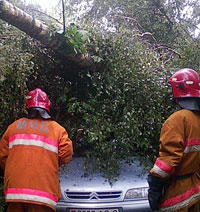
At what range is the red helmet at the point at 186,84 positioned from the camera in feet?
9.82

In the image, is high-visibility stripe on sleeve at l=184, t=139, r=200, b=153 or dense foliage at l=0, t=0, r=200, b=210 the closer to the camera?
high-visibility stripe on sleeve at l=184, t=139, r=200, b=153

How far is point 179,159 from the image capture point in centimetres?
270

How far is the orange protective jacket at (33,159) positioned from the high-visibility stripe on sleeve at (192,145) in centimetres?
121

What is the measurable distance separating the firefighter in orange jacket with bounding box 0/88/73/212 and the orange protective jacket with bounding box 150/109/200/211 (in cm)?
102

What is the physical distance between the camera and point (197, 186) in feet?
9.66

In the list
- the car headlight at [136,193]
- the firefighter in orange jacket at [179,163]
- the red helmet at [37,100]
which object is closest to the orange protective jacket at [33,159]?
the red helmet at [37,100]

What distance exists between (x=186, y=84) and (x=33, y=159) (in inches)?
66.7

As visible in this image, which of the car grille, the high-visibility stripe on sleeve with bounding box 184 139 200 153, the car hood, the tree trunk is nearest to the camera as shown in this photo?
the high-visibility stripe on sleeve with bounding box 184 139 200 153

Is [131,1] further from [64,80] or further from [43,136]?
[43,136]

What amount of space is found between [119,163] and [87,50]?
→ 1.58 m

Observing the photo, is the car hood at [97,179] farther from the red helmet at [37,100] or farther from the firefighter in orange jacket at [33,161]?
the red helmet at [37,100]

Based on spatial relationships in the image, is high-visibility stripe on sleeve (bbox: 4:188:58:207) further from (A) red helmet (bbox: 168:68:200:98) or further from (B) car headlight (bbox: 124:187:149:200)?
(A) red helmet (bbox: 168:68:200:98)

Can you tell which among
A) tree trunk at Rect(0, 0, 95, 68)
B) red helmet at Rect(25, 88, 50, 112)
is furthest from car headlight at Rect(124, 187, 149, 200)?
tree trunk at Rect(0, 0, 95, 68)

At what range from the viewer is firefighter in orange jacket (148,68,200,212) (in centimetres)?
270
